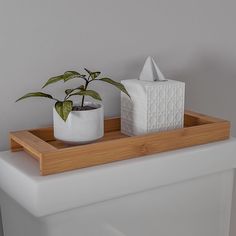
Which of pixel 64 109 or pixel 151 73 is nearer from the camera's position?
pixel 64 109

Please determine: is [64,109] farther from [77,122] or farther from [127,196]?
[127,196]

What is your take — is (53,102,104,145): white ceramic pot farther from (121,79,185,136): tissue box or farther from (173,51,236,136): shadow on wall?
(173,51,236,136): shadow on wall

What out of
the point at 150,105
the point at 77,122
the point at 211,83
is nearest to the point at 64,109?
the point at 77,122

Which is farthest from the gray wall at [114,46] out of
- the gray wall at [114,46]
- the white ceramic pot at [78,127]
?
the white ceramic pot at [78,127]

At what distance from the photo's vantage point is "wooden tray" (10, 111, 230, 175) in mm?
819

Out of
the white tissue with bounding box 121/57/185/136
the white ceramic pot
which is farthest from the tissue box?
the white ceramic pot

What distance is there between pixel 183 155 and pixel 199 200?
0.14 meters

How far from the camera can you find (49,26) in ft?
3.19

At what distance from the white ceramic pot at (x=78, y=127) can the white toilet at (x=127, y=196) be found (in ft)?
0.24

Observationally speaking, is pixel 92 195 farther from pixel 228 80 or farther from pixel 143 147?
pixel 228 80

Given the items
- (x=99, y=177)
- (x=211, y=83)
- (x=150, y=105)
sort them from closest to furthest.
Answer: (x=99, y=177) → (x=150, y=105) → (x=211, y=83)

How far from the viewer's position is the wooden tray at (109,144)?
2.69 ft

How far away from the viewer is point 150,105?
3.14ft

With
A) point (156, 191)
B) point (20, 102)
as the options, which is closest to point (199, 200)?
point (156, 191)
